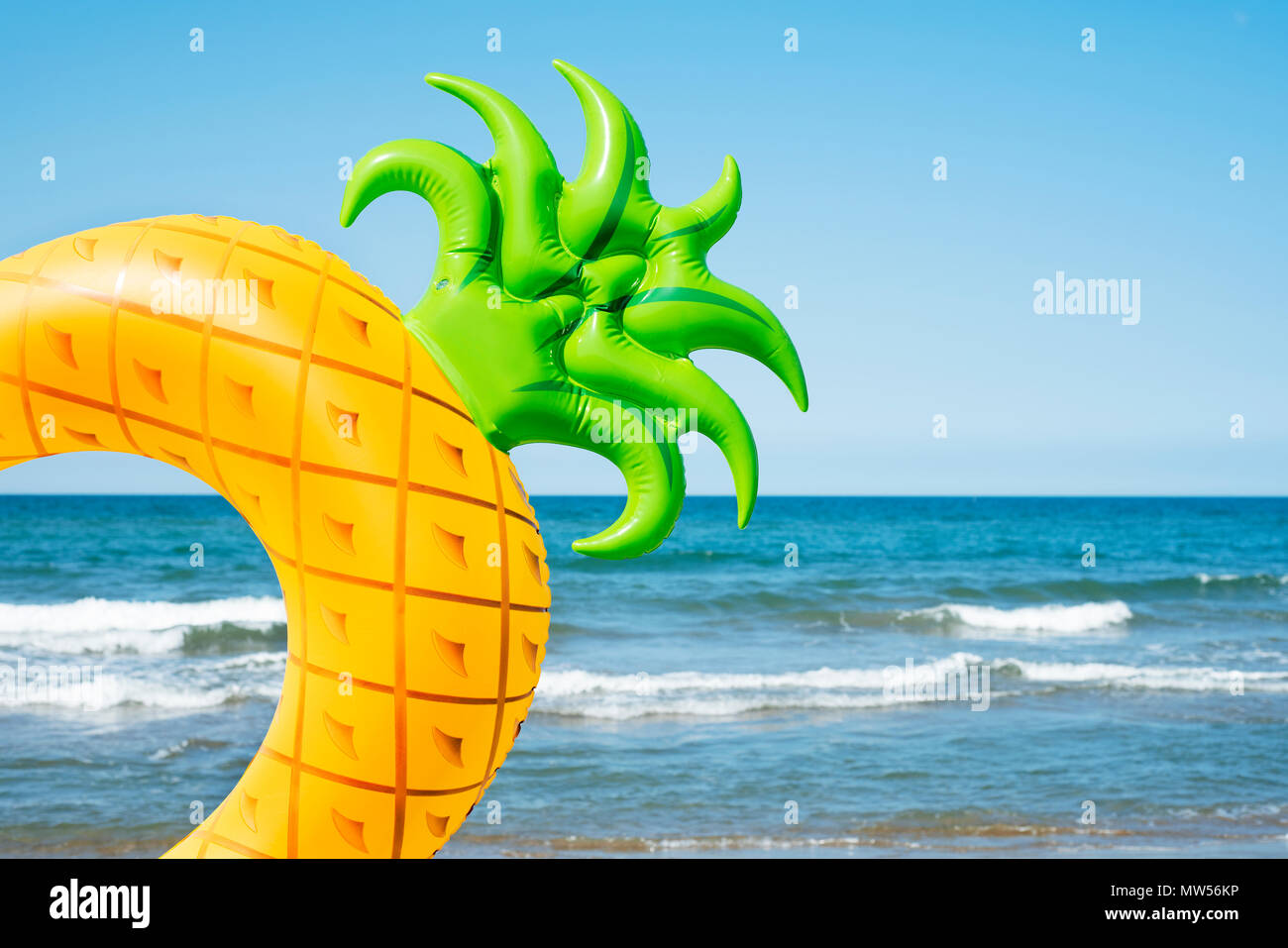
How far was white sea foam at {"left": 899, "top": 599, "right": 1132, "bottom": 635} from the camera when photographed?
1636cm

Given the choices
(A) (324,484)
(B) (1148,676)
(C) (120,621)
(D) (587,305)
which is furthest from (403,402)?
(C) (120,621)

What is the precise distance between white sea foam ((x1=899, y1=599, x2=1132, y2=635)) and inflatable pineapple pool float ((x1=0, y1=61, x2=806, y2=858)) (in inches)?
582

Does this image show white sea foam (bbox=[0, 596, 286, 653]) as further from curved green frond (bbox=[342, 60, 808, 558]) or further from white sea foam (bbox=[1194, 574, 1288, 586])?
white sea foam (bbox=[1194, 574, 1288, 586])

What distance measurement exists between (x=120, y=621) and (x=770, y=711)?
10.1 meters

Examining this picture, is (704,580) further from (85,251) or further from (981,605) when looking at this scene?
(85,251)

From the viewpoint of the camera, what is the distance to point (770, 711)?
1000cm

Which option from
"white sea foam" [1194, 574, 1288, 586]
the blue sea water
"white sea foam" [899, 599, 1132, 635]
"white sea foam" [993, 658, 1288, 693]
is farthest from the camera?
"white sea foam" [1194, 574, 1288, 586]

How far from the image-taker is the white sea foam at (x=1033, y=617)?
16359mm

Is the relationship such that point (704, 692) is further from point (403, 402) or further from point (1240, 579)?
point (1240, 579)

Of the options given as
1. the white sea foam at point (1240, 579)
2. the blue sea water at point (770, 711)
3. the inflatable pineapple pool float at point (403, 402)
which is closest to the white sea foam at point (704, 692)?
the blue sea water at point (770, 711)

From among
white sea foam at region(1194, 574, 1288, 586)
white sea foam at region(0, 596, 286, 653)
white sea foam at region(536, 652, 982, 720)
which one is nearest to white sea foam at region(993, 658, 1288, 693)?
white sea foam at region(536, 652, 982, 720)

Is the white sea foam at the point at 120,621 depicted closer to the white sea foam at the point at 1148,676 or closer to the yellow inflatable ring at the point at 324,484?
the white sea foam at the point at 1148,676

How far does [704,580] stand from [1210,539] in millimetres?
21613
